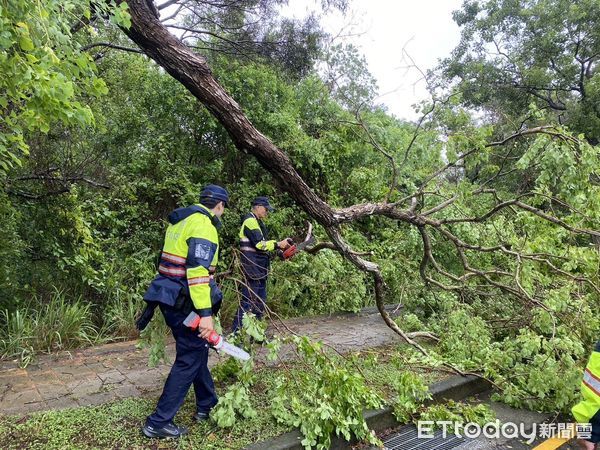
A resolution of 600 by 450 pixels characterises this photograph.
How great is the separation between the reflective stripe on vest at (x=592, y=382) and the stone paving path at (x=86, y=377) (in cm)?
229

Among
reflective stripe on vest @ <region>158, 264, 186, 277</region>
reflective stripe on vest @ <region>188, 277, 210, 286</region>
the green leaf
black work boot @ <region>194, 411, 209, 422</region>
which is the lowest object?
black work boot @ <region>194, 411, 209, 422</region>

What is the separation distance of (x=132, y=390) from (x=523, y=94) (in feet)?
57.6

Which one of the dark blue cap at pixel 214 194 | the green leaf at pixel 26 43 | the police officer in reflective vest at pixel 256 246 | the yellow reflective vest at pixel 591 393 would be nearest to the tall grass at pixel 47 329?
the police officer in reflective vest at pixel 256 246

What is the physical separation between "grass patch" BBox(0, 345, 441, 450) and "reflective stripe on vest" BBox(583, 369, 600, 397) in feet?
6.94

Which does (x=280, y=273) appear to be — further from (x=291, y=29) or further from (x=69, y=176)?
(x=291, y=29)

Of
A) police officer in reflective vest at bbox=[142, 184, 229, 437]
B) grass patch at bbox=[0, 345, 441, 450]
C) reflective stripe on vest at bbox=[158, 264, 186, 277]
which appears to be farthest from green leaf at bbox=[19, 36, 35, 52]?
grass patch at bbox=[0, 345, 441, 450]

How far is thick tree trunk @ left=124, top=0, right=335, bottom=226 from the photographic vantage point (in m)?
3.96

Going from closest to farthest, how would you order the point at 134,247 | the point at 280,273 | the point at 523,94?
the point at 134,247 → the point at 280,273 → the point at 523,94

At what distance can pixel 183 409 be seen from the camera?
143 inches

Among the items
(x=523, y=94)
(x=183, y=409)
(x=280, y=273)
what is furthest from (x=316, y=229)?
(x=523, y=94)

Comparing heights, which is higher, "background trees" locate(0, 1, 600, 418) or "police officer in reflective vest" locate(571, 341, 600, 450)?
"background trees" locate(0, 1, 600, 418)

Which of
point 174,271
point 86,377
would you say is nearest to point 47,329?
point 86,377

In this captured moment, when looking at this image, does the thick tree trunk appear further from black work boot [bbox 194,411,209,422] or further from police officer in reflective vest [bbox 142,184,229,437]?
black work boot [bbox 194,411,209,422]

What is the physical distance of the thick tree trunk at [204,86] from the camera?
13.0 ft
